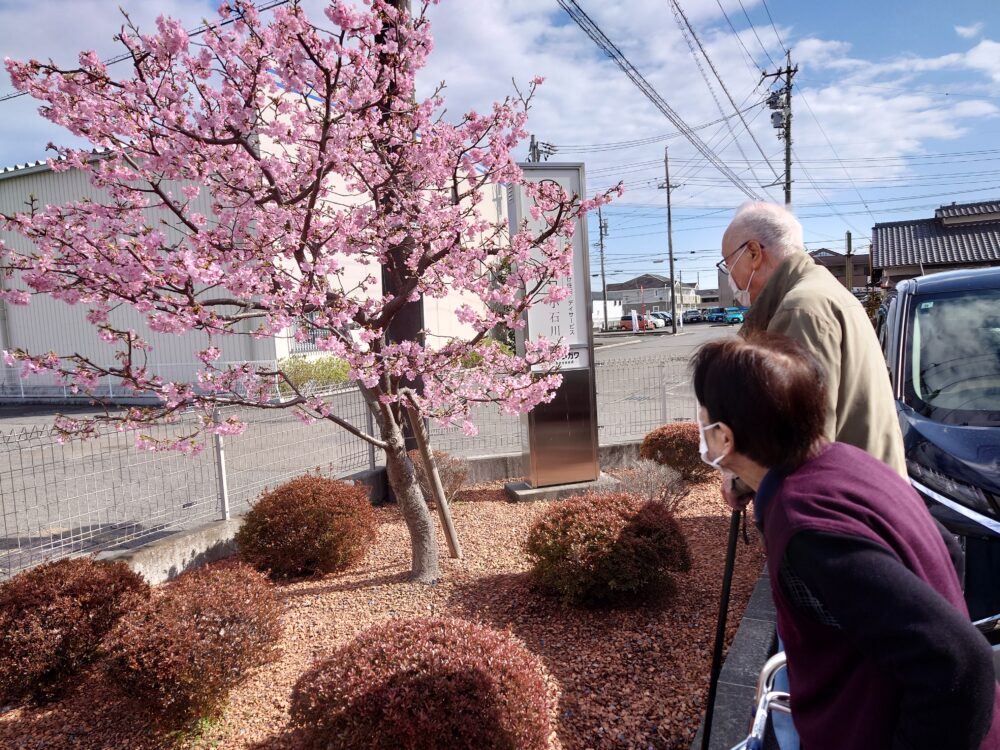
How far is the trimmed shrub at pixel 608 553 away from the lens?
3.64 metres

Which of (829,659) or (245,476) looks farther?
(245,476)

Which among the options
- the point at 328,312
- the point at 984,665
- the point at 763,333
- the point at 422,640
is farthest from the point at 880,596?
the point at 328,312

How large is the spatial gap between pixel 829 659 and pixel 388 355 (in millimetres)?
3043

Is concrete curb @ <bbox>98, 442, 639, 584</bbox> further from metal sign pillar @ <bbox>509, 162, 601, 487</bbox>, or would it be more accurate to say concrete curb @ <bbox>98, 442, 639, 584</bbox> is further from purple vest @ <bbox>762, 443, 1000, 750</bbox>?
purple vest @ <bbox>762, 443, 1000, 750</bbox>

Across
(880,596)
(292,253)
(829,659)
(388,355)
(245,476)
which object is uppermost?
(292,253)

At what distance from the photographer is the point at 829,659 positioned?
43.0 inches

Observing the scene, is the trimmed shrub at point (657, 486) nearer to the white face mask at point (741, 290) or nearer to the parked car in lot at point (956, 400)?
the parked car in lot at point (956, 400)

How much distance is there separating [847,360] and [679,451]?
4789 mm

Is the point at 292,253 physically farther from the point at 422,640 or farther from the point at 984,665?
the point at 984,665

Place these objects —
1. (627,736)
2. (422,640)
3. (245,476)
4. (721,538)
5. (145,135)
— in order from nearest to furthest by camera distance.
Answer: (422,640)
(627,736)
(145,135)
(721,538)
(245,476)

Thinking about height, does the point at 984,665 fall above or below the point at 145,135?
below

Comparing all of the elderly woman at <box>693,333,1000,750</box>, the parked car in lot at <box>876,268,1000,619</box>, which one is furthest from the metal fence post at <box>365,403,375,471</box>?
the elderly woman at <box>693,333,1000,750</box>

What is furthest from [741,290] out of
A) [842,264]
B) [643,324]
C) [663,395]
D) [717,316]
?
[717,316]

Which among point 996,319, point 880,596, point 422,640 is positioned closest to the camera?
point 880,596
